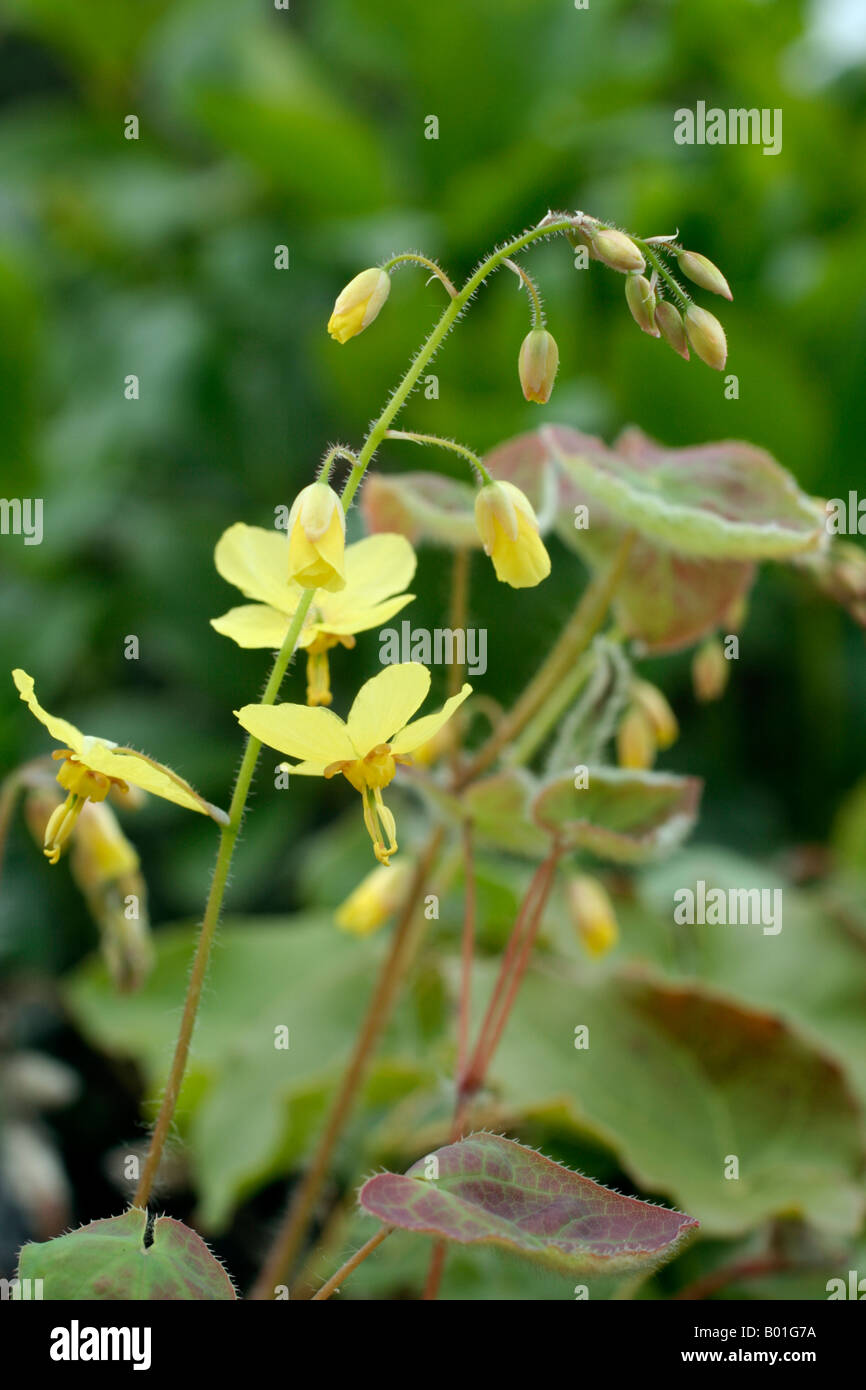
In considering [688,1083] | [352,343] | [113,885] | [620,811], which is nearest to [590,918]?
[620,811]

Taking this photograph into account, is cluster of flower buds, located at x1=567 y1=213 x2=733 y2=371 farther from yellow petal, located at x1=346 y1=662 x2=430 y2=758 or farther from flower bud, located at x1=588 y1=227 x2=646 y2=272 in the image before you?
yellow petal, located at x1=346 y1=662 x2=430 y2=758

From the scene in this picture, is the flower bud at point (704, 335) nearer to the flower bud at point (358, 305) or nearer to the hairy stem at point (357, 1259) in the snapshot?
the flower bud at point (358, 305)

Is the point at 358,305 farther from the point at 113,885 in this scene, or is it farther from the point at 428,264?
the point at 113,885

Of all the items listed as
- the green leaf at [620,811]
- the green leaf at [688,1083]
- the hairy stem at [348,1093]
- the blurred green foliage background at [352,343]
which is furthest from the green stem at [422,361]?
the blurred green foliage background at [352,343]
